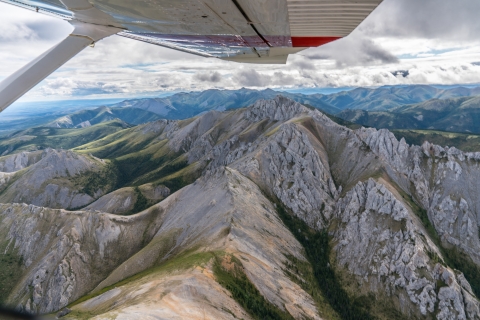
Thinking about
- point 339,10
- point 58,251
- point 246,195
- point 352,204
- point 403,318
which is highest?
point 339,10

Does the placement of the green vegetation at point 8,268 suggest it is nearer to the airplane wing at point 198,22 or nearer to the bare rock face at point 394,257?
the airplane wing at point 198,22

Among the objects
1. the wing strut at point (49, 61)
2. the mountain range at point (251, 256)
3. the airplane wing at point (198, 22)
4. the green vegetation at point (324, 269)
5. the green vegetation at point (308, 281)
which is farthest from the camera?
the green vegetation at point (324, 269)

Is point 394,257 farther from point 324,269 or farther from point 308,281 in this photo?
point 308,281

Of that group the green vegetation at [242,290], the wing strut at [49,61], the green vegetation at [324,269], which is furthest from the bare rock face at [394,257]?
the wing strut at [49,61]

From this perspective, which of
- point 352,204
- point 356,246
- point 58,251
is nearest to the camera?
point 58,251

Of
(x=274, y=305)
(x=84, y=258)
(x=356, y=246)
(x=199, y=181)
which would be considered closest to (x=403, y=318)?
(x=356, y=246)

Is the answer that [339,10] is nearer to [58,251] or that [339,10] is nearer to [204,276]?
[204,276]

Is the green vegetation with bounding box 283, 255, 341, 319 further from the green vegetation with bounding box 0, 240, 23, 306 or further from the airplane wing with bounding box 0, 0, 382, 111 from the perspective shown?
the green vegetation with bounding box 0, 240, 23, 306
